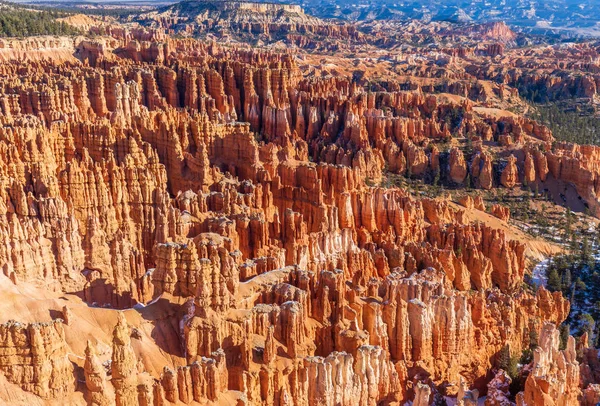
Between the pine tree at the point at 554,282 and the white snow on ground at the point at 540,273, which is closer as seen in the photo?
the pine tree at the point at 554,282

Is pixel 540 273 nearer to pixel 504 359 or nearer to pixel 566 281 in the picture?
pixel 566 281

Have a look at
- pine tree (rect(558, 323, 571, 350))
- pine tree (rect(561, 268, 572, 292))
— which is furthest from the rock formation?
pine tree (rect(561, 268, 572, 292))

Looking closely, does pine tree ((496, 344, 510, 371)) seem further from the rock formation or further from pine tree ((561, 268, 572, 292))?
pine tree ((561, 268, 572, 292))

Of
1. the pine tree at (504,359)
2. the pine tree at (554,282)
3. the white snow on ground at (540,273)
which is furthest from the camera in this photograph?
the white snow on ground at (540,273)

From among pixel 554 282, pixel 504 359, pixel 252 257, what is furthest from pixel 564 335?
pixel 252 257

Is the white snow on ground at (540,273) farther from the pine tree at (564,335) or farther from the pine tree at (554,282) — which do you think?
the pine tree at (564,335)

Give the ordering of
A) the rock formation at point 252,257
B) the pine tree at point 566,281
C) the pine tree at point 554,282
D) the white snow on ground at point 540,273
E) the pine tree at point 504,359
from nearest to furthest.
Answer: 1. the rock formation at point 252,257
2. the pine tree at point 504,359
3. the pine tree at point 554,282
4. the pine tree at point 566,281
5. the white snow on ground at point 540,273

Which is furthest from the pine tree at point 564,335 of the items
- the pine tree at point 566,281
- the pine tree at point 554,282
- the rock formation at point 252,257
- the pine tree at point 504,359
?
the pine tree at point 566,281

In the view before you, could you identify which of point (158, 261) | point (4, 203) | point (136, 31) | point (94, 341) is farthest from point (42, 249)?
point (136, 31)
